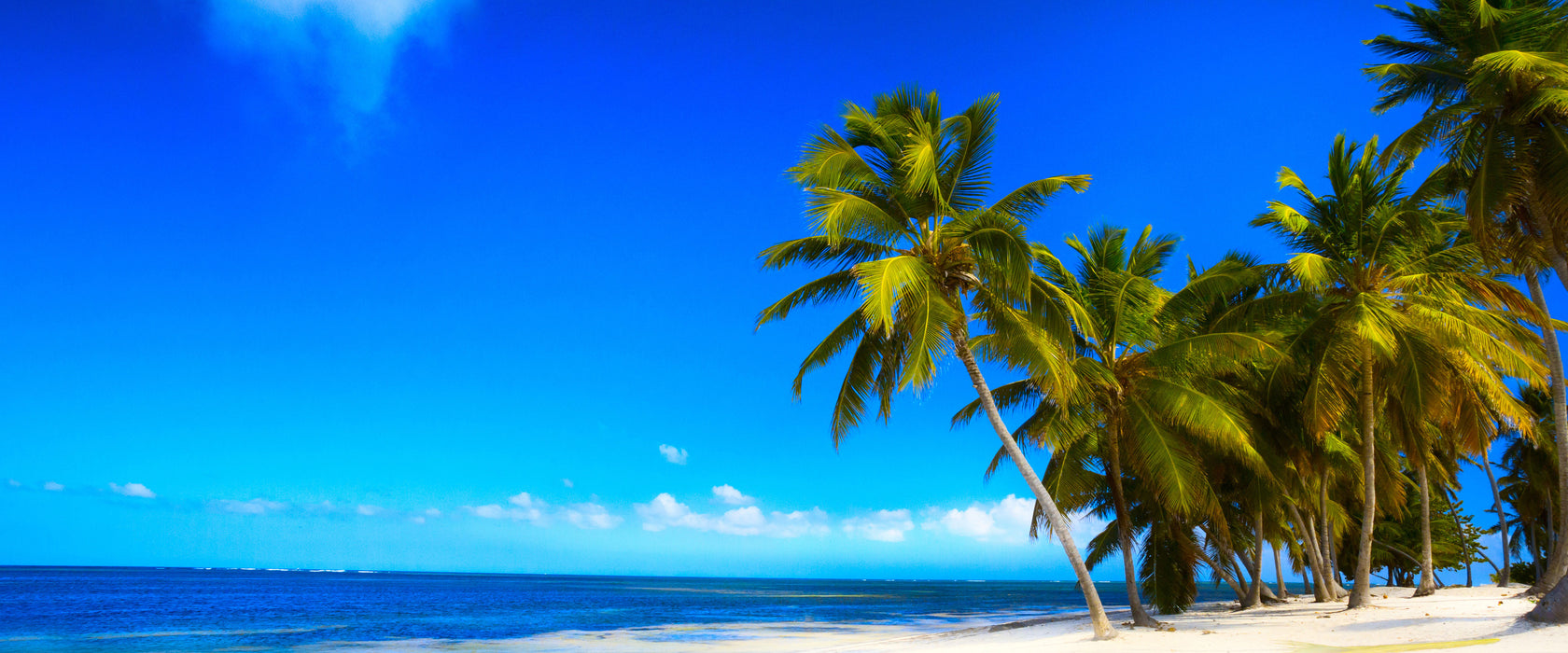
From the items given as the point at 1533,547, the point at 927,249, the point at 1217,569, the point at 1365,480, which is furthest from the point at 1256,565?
the point at 1533,547

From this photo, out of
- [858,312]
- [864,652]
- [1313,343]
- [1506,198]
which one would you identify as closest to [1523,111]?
[1506,198]

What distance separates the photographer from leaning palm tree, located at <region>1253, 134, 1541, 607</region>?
1161 cm

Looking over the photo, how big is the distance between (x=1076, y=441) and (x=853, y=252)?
5.58 m

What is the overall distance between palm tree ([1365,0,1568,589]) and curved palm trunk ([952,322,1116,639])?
467 cm

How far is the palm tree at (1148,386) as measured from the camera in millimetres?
11555

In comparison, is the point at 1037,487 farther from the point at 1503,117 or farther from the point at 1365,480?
the point at 1503,117

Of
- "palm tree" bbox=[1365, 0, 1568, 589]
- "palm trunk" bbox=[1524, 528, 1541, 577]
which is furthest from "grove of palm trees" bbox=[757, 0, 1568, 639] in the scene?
"palm trunk" bbox=[1524, 528, 1541, 577]

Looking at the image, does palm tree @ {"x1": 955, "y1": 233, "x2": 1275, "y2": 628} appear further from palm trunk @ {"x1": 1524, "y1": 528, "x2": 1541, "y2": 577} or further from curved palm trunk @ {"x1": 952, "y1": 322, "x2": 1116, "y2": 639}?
palm trunk @ {"x1": 1524, "y1": 528, "x2": 1541, "y2": 577}

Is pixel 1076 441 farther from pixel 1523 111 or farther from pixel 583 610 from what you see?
pixel 583 610

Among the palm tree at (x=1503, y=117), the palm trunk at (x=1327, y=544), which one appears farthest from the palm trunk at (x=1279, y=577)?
the palm tree at (x=1503, y=117)

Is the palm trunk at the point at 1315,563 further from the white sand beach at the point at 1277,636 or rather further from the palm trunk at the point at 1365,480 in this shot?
the palm trunk at the point at 1365,480

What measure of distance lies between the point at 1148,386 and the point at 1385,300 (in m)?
3.58

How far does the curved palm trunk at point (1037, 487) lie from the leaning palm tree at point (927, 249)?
0.02 m

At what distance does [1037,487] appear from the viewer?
36.1 feet
